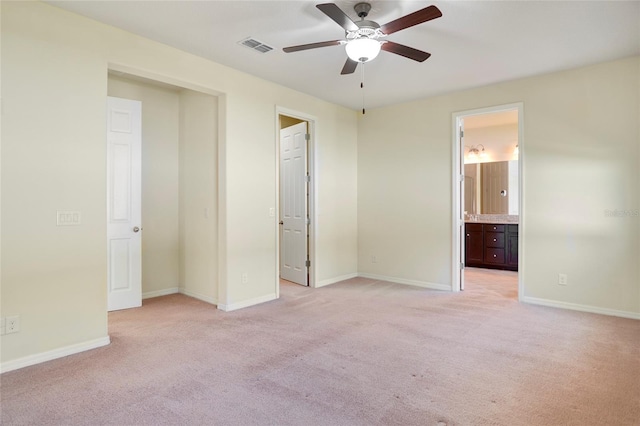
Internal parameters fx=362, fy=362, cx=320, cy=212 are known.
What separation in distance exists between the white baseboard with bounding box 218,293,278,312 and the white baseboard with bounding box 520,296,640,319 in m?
3.06

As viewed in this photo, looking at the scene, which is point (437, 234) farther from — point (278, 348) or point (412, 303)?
point (278, 348)

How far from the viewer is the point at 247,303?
4.22m

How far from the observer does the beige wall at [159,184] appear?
4578 mm

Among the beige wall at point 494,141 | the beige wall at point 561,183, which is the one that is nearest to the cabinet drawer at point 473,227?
the beige wall at point 494,141

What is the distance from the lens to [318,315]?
→ 12.7 ft

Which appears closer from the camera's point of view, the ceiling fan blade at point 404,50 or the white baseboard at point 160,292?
the ceiling fan blade at point 404,50

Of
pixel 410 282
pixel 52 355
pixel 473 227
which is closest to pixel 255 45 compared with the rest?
pixel 52 355

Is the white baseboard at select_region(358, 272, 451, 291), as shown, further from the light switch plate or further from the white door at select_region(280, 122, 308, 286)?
the light switch plate

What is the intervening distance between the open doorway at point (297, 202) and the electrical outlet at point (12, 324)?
10.6ft

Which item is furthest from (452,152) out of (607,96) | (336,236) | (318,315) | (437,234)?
(318,315)

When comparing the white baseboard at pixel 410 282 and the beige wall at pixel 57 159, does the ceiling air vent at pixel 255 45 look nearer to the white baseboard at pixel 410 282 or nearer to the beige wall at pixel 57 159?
the beige wall at pixel 57 159

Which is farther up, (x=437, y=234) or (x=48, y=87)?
(x=48, y=87)

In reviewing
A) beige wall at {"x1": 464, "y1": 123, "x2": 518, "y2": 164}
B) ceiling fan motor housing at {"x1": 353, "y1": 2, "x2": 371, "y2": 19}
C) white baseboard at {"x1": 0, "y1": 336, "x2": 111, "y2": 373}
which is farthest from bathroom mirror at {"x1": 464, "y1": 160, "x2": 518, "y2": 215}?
white baseboard at {"x1": 0, "y1": 336, "x2": 111, "y2": 373}

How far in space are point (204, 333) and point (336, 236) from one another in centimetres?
272
